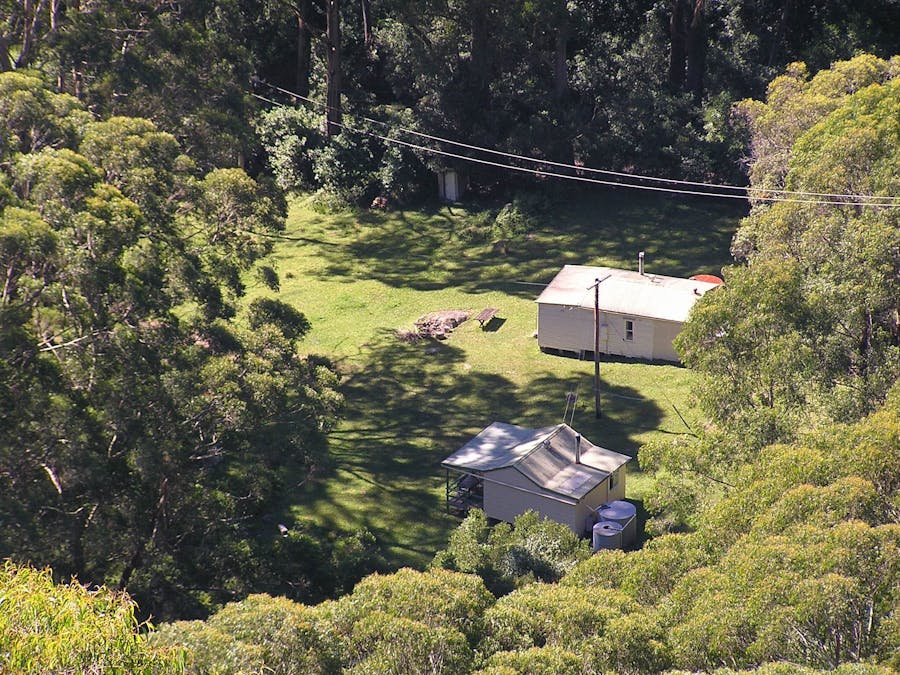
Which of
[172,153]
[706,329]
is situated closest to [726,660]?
[706,329]

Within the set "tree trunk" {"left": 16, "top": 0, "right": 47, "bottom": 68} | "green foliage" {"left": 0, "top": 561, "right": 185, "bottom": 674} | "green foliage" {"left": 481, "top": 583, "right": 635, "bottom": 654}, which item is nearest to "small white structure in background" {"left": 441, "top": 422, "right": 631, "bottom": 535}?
"green foliage" {"left": 481, "top": 583, "right": 635, "bottom": 654}

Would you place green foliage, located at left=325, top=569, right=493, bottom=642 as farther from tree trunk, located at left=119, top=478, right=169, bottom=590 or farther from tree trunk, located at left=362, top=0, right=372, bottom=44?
tree trunk, located at left=362, top=0, right=372, bottom=44

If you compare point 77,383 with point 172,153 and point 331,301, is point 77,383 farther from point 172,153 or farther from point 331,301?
point 331,301

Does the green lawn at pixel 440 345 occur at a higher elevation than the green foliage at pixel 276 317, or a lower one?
lower

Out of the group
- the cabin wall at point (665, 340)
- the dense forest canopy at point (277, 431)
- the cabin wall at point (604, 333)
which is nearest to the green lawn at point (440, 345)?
the cabin wall at point (665, 340)

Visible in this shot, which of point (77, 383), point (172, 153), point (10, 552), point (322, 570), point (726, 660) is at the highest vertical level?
point (172, 153)

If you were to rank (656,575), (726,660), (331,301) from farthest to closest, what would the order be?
(331,301), (656,575), (726,660)

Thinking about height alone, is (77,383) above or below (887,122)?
below

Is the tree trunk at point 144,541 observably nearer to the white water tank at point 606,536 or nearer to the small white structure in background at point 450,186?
the white water tank at point 606,536
